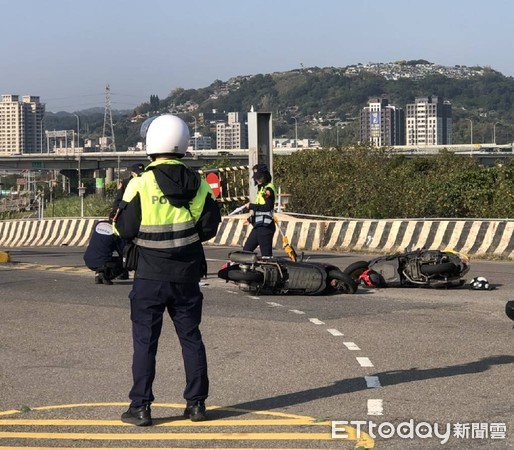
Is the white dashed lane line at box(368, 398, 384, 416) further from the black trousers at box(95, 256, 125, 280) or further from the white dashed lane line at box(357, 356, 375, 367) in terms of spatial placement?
the black trousers at box(95, 256, 125, 280)

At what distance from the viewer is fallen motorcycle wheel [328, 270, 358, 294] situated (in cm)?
1530

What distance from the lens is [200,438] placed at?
719 cm

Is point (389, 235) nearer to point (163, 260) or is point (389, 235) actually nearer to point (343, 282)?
point (343, 282)

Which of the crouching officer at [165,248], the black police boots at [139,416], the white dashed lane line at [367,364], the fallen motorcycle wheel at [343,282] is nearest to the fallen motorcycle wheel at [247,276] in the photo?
the white dashed lane line at [367,364]

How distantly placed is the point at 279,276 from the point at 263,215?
8.40 feet

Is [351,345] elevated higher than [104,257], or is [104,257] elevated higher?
[104,257]

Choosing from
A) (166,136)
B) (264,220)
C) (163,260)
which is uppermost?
(166,136)

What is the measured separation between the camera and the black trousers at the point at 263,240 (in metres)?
17.3

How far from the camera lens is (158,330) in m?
7.80

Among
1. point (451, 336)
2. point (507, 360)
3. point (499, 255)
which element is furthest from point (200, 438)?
point (499, 255)

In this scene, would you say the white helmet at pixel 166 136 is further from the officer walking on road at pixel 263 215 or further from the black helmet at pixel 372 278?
the officer walking on road at pixel 263 215

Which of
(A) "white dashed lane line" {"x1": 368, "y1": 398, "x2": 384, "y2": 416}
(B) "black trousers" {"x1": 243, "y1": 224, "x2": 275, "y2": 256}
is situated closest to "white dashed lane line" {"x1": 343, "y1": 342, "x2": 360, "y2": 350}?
(A) "white dashed lane line" {"x1": 368, "y1": 398, "x2": 384, "y2": 416}

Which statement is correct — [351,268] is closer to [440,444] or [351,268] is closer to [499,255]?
[499,255]

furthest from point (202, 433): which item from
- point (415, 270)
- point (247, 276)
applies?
point (415, 270)
